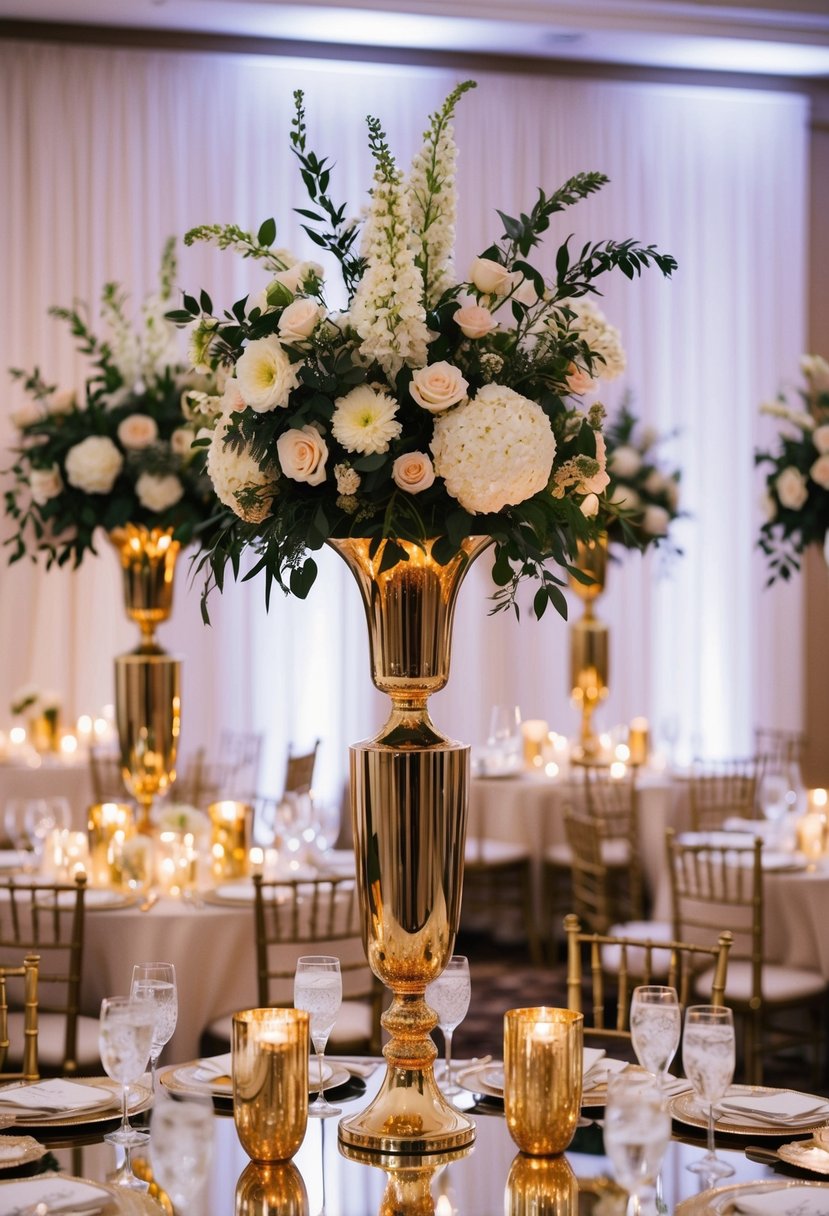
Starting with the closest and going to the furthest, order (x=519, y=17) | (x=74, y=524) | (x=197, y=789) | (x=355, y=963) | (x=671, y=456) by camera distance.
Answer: (x=355, y=963) < (x=74, y=524) < (x=197, y=789) < (x=519, y=17) < (x=671, y=456)

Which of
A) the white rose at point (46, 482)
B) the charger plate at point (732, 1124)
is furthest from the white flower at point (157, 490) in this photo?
the charger plate at point (732, 1124)

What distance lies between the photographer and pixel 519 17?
27.3ft

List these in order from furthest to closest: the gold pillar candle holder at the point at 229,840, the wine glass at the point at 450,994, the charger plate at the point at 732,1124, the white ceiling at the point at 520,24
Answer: the white ceiling at the point at 520,24, the gold pillar candle holder at the point at 229,840, the wine glass at the point at 450,994, the charger plate at the point at 732,1124

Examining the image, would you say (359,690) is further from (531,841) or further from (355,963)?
(355,963)

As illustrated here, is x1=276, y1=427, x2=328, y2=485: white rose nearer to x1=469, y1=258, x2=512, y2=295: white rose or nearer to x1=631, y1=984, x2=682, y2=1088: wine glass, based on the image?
x1=469, y1=258, x2=512, y2=295: white rose

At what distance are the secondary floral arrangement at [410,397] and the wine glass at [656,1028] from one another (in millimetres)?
552

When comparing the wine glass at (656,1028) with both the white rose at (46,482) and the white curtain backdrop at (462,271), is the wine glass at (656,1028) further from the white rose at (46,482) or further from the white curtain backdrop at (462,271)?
the white curtain backdrop at (462,271)

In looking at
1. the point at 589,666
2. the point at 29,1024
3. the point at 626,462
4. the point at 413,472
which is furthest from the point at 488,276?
the point at 589,666

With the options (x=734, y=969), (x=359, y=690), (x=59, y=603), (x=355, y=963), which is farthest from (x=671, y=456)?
(x=355, y=963)

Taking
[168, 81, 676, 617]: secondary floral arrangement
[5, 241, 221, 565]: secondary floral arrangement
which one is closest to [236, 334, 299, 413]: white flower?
[168, 81, 676, 617]: secondary floral arrangement

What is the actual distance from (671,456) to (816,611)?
4.38 ft

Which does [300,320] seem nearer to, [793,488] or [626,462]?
[793,488]

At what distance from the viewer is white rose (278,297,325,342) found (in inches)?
80.4

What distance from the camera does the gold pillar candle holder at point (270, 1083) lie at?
196 centimetres
